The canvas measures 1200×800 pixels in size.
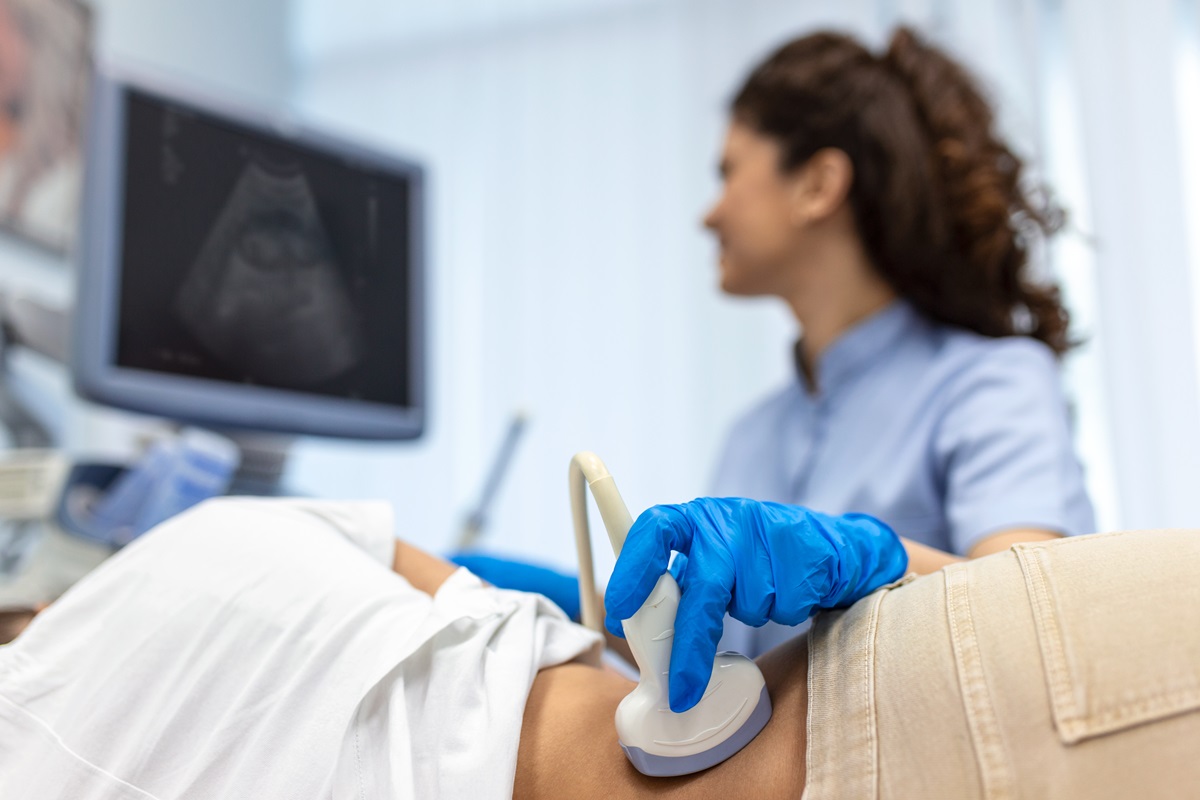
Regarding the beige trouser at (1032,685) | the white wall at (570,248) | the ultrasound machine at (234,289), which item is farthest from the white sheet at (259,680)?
the white wall at (570,248)

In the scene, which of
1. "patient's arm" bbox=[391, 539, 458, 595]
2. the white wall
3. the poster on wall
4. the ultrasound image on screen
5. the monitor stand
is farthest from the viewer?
the white wall

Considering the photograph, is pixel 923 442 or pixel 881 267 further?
pixel 881 267

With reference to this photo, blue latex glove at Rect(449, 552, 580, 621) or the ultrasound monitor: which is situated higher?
the ultrasound monitor

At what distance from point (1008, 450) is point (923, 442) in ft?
0.44

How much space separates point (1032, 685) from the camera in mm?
493

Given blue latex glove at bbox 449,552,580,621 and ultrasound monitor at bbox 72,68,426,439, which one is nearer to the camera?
blue latex glove at bbox 449,552,580,621

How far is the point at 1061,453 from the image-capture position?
1.18 meters

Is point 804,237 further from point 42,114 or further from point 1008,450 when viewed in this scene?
point 42,114

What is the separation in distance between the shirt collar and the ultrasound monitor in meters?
0.62

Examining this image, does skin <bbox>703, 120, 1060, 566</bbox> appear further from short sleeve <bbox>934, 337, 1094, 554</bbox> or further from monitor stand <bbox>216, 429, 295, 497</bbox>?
monitor stand <bbox>216, 429, 295, 497</bbox>

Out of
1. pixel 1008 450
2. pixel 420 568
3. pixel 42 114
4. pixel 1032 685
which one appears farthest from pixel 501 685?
pixel 42 114

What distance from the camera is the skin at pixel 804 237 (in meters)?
1.49

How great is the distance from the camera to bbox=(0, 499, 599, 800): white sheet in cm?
58

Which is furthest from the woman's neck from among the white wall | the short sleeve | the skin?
the white wall
